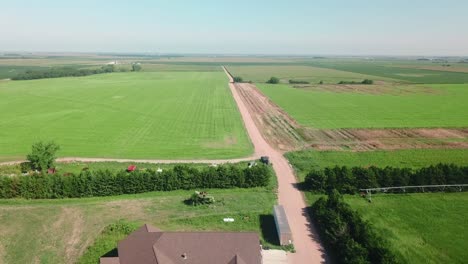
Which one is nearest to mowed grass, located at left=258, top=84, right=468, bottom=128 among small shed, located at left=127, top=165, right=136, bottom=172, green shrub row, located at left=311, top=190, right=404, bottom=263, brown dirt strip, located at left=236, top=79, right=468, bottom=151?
brown dirt strip, located at left=236, top=79, right=468, bottom=151

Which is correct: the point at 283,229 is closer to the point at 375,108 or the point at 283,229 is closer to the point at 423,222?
the point at 423,222

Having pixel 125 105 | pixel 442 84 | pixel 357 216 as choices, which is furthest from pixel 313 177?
pixel 442 84

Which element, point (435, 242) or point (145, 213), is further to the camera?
point (145, 213)

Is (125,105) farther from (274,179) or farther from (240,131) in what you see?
(274,179)

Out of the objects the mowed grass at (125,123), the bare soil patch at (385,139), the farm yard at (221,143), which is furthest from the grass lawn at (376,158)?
the mowed grass at (125,123)

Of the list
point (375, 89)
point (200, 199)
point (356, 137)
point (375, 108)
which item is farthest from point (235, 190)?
point (375, 89)

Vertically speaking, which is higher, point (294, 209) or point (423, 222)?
point (423, 222)
